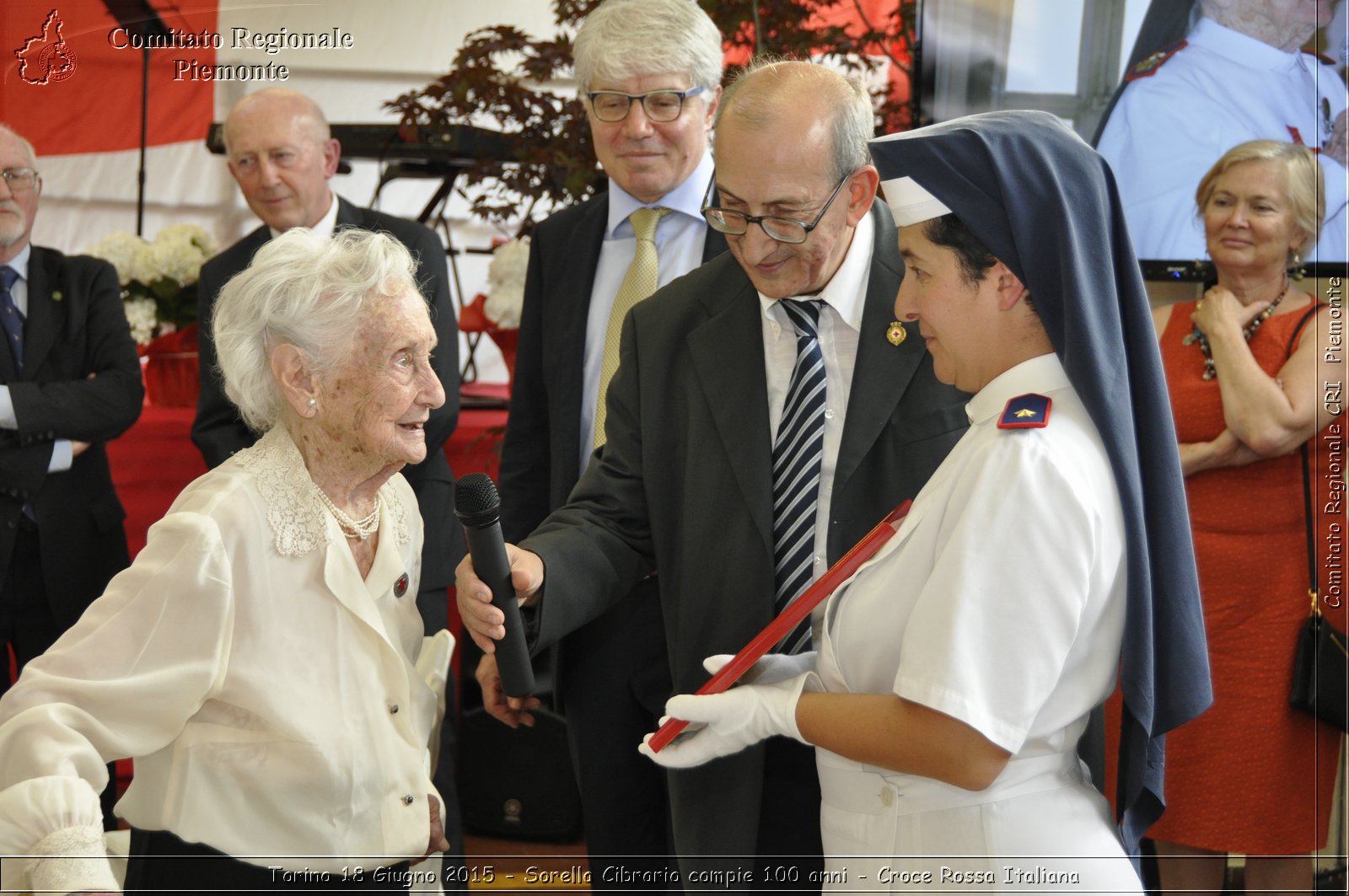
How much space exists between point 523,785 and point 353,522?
2.23m

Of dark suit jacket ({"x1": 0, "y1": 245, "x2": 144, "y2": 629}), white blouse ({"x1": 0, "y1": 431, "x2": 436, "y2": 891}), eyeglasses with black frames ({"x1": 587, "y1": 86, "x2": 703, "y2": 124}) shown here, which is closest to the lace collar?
white blouse ({"x1": 0, "y1": 431, "x2": 436, "y2": 891})

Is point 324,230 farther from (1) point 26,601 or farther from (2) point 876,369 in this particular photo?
(2) point 876,369

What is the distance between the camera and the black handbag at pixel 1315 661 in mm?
3197

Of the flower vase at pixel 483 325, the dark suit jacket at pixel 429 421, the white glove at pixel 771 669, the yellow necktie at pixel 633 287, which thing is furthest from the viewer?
the flower vase at pixel 483 325

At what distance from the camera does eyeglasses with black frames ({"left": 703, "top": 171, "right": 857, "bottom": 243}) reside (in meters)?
2.19

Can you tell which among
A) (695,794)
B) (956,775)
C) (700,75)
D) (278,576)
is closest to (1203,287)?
(700,75)

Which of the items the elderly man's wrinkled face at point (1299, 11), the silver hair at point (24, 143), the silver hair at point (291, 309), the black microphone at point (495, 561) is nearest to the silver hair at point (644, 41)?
the silver hair at point (291, 309)

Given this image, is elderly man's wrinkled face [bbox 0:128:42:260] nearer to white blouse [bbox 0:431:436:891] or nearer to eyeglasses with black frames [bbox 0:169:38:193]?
eyeglasses with black frames [bbox 0:169:38:193]

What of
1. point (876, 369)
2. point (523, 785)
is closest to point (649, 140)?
point (876, 369)

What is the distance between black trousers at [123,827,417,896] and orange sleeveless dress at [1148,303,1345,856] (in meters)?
2.45

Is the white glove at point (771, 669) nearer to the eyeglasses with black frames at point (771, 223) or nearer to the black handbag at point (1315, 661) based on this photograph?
the eyeglasses with black frames at point (771, 223)

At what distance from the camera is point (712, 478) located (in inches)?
91.6

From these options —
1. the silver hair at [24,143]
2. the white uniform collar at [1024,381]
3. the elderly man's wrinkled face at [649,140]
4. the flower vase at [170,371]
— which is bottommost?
the flower vase at [170,371]

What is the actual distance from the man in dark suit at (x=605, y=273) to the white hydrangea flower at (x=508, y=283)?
75 centimetres
